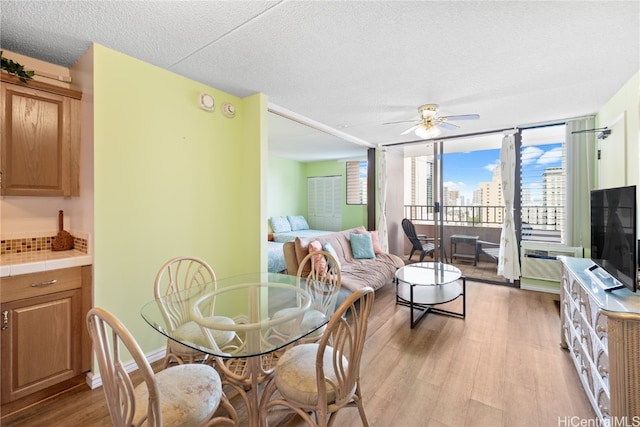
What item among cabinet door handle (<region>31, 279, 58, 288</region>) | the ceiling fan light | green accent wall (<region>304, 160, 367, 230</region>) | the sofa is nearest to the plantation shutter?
green accent wall (<region>304, 160, 367, 230</region>)

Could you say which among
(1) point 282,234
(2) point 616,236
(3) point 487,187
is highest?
(3) point 487,187

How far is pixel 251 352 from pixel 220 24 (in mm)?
1892

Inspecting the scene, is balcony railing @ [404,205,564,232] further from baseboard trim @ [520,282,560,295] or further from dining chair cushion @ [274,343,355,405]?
dining chair cushion @ [274,343,355,405]

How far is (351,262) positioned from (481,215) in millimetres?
3846

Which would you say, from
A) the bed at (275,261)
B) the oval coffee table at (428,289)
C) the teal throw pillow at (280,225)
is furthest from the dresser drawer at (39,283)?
the teal throw pillow at (280,225)

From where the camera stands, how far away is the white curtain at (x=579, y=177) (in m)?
3.41

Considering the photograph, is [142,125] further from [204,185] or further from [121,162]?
[204,185]

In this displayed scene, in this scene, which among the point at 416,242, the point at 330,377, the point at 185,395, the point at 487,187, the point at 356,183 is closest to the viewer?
the point at 185,395

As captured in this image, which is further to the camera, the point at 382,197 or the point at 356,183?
the point at 356,183

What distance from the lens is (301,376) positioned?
1.33 m

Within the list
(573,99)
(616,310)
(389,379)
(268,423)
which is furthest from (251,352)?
(573,99)

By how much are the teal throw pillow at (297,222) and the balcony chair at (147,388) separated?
17.0 feet

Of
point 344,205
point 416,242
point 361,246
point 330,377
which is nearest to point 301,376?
point 330,377

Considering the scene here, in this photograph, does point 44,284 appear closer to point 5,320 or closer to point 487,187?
point 5,320
